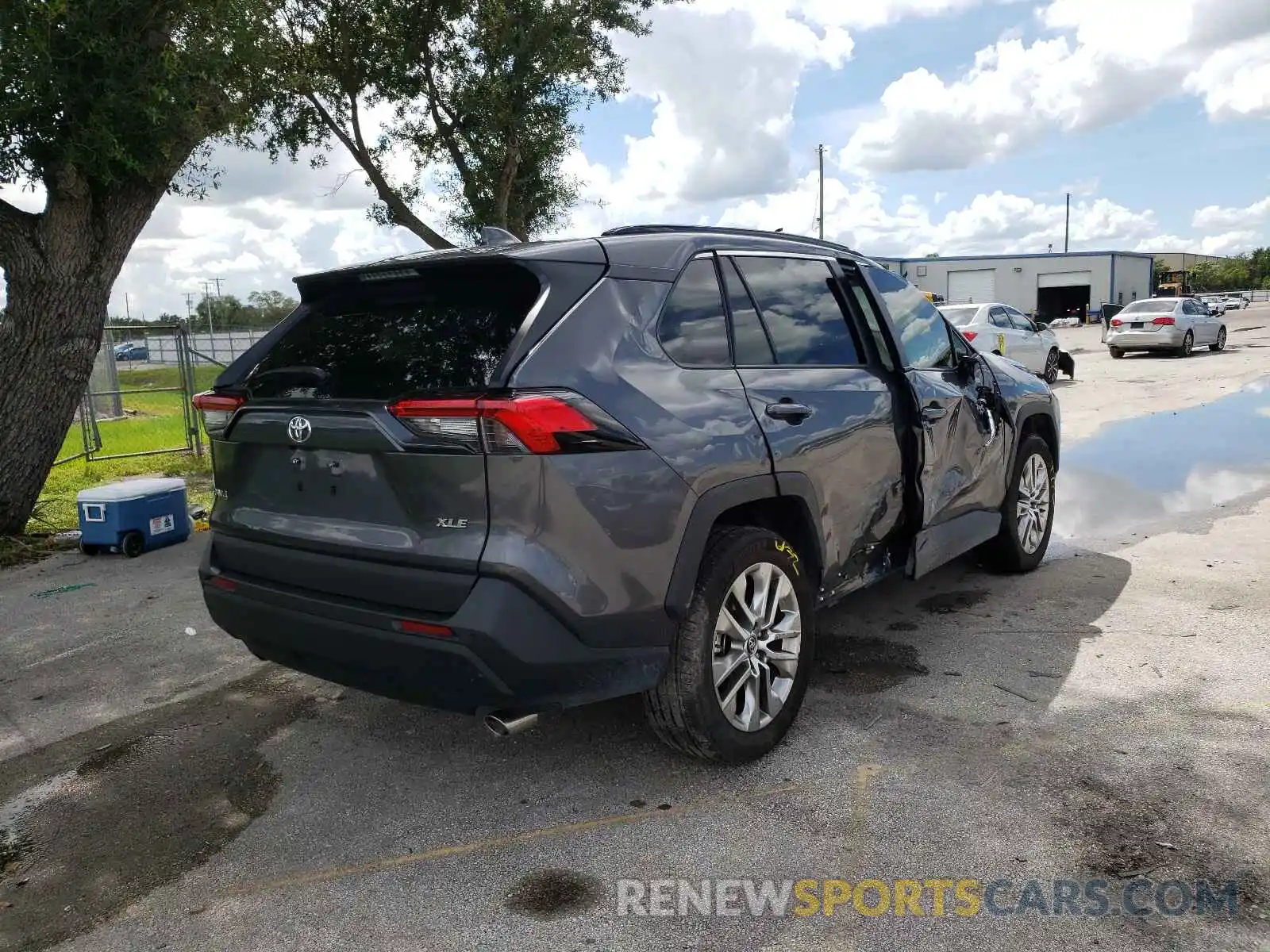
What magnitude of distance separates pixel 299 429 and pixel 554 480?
925 millimetres

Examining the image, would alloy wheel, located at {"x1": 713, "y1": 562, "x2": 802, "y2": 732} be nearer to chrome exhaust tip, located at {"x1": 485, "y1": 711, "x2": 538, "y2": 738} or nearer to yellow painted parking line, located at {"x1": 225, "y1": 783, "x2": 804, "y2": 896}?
yellow painted parking line, located at {"x1": 225, "y1": 783, "x2": 804, "y2": 896}

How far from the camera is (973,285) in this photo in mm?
62344

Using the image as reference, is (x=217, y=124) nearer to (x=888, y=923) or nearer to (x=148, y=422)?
(x=888, y=923)

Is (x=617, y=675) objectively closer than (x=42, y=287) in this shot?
Yes

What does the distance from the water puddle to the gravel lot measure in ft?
7.32

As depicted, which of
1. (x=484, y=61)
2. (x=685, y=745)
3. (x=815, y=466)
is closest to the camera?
(x=685, y=745)

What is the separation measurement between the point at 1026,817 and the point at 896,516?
1.57m

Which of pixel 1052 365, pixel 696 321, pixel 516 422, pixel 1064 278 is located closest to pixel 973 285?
pixel 1064 278

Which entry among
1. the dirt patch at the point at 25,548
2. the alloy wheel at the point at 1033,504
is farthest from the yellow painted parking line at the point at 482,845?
the dirt patch at the point at 25,548

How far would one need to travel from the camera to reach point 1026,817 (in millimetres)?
3096

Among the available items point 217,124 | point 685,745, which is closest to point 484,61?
point 217,124

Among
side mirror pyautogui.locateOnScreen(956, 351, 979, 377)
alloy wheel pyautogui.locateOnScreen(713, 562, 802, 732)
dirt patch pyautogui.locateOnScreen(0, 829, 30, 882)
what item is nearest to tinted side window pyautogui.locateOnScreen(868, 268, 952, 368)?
side mirror pyautogui.locateOnScreen(956, 351, 979, 377)

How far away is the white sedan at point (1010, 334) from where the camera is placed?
18109 millimetres

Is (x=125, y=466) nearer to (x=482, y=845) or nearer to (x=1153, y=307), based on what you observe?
(x=482, y=845)
